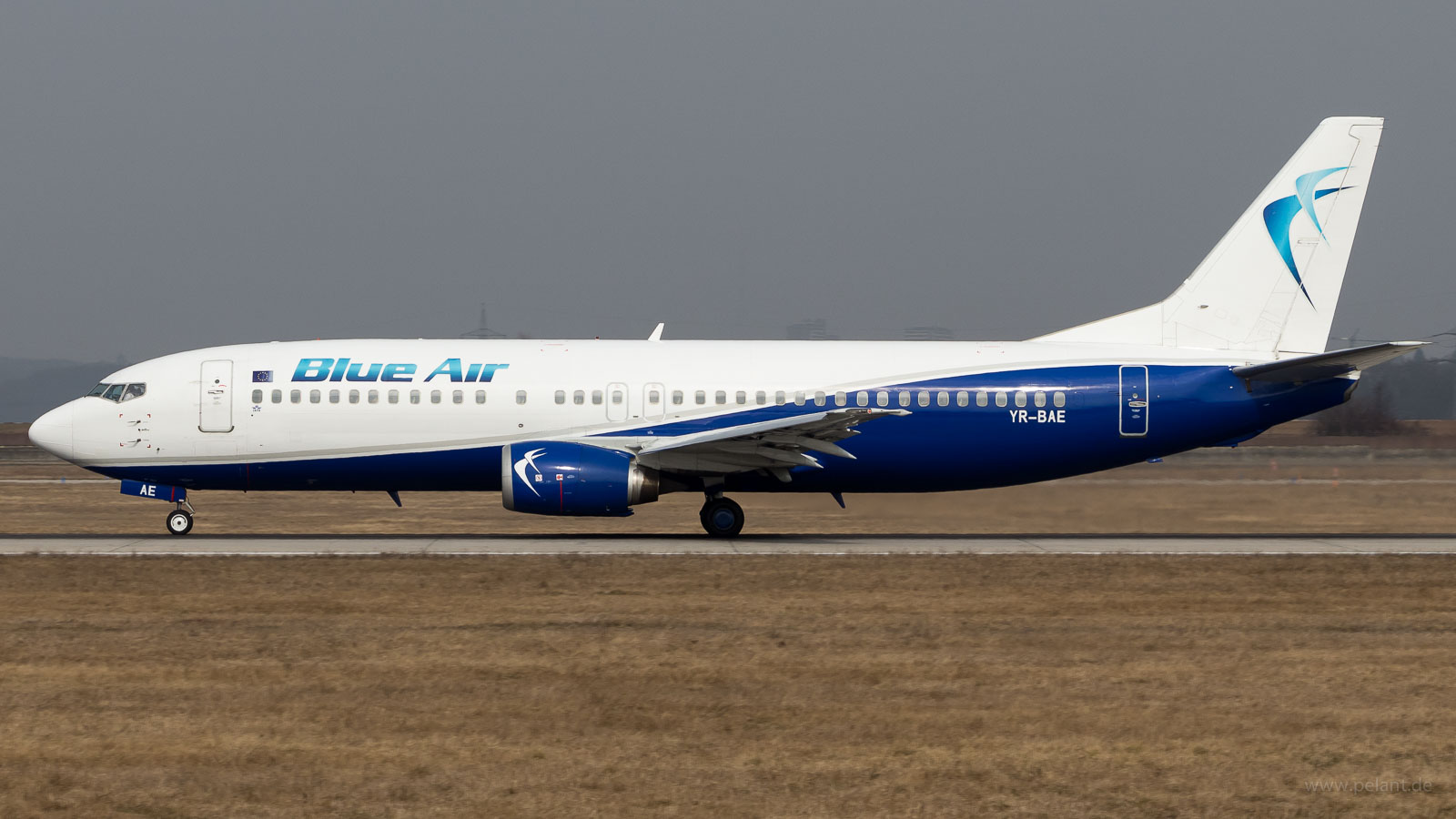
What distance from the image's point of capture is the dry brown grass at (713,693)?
9289 mm

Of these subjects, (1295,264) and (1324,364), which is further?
(1295,264)

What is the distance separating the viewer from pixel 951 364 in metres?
27.3

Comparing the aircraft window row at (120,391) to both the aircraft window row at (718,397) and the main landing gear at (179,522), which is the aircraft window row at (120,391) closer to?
the aircraft window row at (718,397)

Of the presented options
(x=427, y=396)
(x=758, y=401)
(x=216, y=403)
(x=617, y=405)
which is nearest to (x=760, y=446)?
(x=758, y=401)


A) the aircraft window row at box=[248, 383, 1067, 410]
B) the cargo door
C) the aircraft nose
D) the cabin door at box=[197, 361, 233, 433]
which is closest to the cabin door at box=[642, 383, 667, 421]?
the aircraft window row at box=[248, 383, 1067, 410]

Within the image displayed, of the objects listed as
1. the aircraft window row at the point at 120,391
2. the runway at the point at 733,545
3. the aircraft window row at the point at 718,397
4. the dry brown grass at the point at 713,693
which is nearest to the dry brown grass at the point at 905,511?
the runway at the point at 733,545

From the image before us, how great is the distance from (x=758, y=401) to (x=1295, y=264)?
35.7 feet

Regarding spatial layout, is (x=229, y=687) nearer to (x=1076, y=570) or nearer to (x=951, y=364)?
(x=1076, y=570)

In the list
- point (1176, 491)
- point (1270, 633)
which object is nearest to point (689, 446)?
point (1270, 633)

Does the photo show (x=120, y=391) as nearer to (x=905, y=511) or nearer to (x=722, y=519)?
(x=722, y=519)

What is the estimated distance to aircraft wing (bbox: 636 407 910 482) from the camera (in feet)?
82.6

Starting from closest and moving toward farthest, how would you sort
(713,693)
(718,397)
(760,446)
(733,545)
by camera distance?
(713,693) → (733,545) → (760,446) → (718,397)

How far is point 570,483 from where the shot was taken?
81.1 feet
